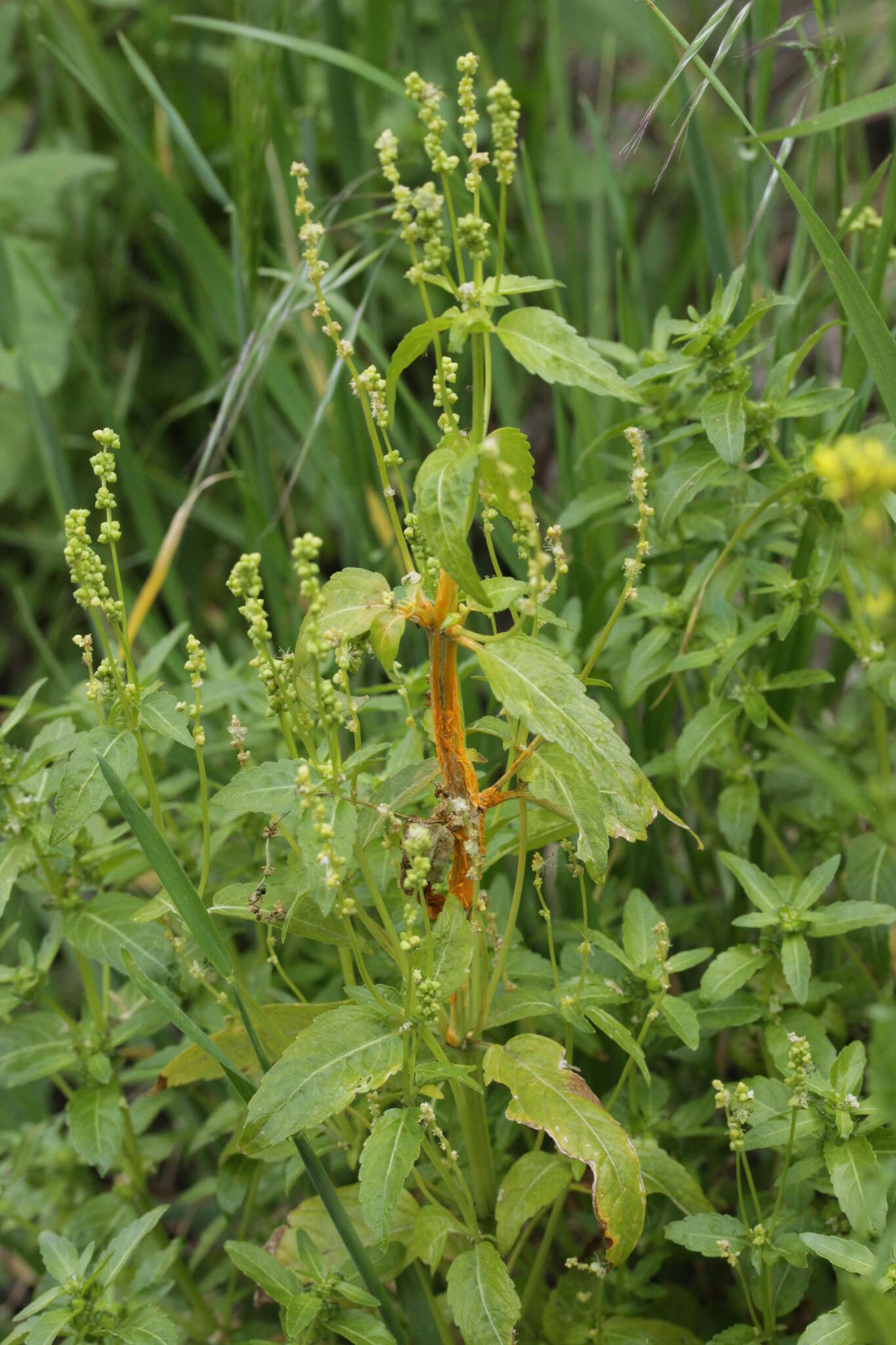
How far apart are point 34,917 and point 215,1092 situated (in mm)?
538

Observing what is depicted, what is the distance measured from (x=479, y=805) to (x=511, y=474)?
1.23 ft

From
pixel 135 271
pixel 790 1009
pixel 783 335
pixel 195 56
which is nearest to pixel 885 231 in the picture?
pixel 783 335

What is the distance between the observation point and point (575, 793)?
1.15 metres

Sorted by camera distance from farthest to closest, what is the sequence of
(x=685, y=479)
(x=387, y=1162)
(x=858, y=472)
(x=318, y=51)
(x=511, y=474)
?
(x=318, y=51), (x=685, y=479), (x=387, y=1162), (x=511, y=474), (x=858, y=472)

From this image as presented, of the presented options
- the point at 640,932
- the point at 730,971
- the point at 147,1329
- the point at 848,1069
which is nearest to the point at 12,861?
the point at 147,1329

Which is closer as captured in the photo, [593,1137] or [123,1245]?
[593,1137]

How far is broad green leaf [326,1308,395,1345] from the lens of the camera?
1.29 metres

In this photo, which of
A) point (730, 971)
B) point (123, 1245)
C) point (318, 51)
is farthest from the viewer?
point (318, 51)

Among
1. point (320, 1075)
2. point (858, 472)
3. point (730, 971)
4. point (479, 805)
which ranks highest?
point (858, 472)

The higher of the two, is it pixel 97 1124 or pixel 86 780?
pixel 86 780

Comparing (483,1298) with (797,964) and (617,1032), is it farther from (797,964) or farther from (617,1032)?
(797,964)

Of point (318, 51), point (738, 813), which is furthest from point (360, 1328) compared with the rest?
point (318, 51)

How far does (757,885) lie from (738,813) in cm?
18

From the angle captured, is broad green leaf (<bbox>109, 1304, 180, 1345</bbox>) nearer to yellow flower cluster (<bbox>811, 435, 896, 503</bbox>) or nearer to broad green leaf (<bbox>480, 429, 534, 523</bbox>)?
broad green leaf (<bbox>480, 429, 534, 523</bbox>)
